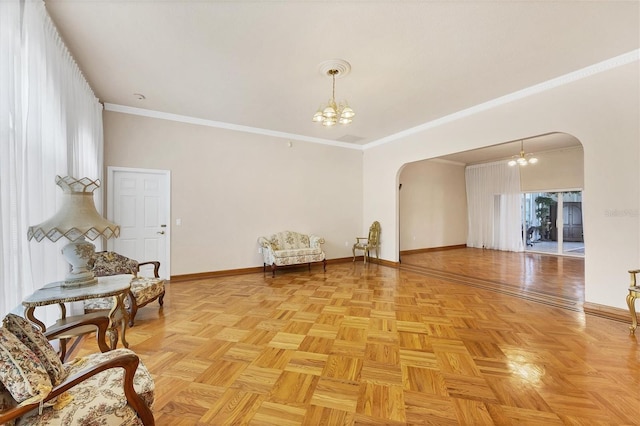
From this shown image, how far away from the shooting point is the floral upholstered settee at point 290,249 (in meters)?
5.22

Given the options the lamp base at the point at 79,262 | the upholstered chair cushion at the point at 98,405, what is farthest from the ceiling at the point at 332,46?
the upholstered chair cushion at the point at 98,405

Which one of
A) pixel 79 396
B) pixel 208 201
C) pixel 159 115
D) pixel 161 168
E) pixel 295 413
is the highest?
pixel 159 115

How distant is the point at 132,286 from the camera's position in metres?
3.02

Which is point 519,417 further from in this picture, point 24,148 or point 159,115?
point 159,115

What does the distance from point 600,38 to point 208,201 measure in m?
5.94

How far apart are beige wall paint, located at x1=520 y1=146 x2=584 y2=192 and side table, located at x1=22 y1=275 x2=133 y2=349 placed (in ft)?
32.0

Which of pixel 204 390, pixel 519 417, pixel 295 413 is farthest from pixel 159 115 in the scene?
pixel 519 417

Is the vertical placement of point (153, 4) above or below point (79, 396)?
above

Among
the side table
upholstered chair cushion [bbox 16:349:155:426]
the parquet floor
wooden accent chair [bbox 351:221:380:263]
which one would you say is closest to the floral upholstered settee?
wooden accent chair [bbox 351:221:380:263]

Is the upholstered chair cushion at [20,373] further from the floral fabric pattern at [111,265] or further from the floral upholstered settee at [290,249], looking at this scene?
the floral upholstered settee at [290,249]

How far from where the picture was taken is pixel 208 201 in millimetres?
5121

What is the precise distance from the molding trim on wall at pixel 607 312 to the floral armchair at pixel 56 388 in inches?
184

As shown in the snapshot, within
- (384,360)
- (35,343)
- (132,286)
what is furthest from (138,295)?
(384,360)

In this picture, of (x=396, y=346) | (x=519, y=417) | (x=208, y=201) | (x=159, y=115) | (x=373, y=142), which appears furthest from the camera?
(x=373, y=142)
